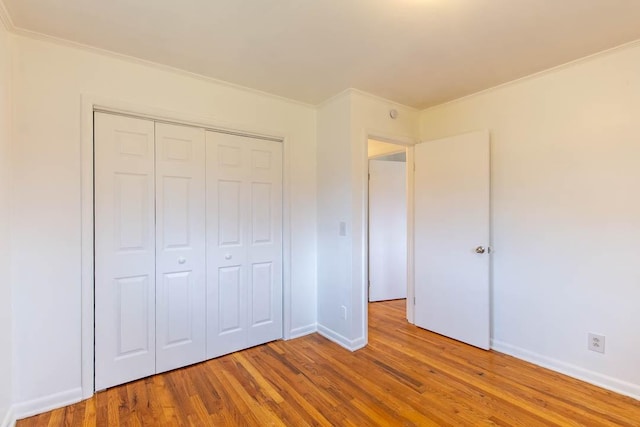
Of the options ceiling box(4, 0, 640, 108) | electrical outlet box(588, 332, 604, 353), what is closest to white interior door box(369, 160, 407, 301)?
ceiling box(4, 0, 640, 108)

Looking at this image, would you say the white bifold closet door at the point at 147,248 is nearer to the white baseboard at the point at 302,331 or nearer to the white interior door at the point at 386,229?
the white baseboard at the point at 302,331

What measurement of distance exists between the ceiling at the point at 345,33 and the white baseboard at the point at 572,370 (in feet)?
7.53

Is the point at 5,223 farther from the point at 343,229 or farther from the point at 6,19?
the point at 343,229

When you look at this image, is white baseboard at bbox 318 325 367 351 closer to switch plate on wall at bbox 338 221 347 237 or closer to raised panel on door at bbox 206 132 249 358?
raised panel on door at bbox 206 132 249 358

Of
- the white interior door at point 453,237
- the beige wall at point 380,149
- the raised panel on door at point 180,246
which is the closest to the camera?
the raised panel on door at point 180,246

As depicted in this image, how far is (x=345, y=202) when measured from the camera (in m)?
2.87

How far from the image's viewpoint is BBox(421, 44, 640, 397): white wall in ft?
6.93

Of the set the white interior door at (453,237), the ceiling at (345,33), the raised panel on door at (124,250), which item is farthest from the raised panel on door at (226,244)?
the white interior door at (453,237)

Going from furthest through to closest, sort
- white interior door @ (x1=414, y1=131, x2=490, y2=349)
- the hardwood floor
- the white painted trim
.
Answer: white interior door @ (x1=414, y1=131, x2=490, y2=349)
the hardwood floor
the white painted trim

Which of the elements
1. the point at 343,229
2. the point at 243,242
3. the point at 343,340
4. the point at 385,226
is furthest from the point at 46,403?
the point at 385,226

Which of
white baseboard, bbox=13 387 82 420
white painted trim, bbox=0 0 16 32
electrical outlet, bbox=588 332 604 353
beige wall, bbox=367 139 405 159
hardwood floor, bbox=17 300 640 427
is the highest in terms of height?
white painted trim, bbox=0 0 16 32

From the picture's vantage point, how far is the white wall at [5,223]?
1.71m

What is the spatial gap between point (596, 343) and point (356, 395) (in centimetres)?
179

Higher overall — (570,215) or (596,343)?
(570,215)
